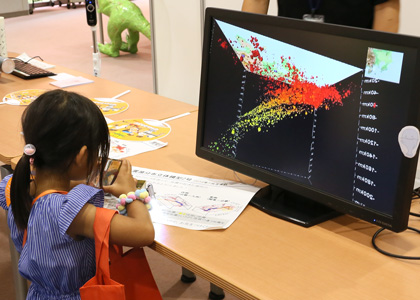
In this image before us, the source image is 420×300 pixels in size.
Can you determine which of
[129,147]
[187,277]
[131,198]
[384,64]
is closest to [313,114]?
[384,64]

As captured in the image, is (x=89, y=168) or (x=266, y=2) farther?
(x=266, y=2)

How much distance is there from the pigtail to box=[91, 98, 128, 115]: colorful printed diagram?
800 mm

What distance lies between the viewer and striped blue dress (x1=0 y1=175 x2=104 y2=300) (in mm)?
1188

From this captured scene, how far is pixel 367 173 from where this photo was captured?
Result: 1.16 m

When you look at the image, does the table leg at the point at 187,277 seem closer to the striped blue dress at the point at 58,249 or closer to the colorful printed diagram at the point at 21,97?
the colorful printed diagram at the point at 21,97

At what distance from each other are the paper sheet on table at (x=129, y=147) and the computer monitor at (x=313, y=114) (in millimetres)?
249

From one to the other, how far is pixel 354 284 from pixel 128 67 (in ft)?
16.1

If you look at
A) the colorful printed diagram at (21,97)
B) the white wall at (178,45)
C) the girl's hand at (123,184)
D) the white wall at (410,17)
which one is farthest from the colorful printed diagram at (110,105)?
the white wall at (178,45)

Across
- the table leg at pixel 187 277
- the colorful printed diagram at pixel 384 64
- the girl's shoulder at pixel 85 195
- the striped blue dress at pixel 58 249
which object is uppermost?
the colorful printed diagram at pixel 384 64

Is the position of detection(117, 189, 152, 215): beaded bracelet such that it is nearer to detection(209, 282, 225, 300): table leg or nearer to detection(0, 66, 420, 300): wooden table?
detection(0, 66, 420, 300): wooden table

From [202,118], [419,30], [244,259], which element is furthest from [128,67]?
[244,259]

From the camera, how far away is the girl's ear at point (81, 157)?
1.25 meters

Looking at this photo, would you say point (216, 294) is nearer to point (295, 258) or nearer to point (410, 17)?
point (295, 258)

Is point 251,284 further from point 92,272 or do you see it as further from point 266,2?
point 266,2
